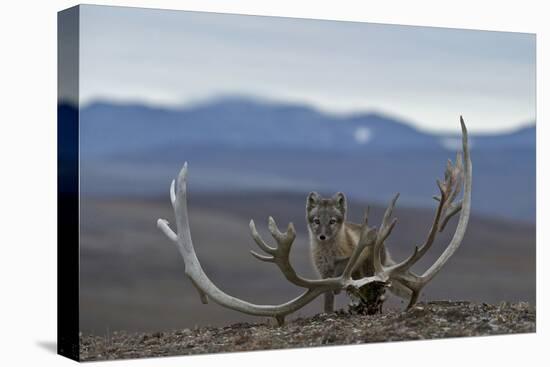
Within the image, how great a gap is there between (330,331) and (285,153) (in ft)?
4.92

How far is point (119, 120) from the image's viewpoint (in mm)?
9703

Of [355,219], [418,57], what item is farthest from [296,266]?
[418,57]

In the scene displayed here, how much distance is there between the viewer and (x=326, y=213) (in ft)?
34.3

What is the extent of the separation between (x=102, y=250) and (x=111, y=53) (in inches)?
58.7

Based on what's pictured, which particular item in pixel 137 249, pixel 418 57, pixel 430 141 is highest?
pixel 418 57

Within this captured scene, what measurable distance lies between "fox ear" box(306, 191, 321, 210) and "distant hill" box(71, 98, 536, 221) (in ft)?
0.25

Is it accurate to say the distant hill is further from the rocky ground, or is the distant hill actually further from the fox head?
the rocky ground

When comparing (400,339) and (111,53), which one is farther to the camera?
(400,339)

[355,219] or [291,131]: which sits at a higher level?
[291,131]

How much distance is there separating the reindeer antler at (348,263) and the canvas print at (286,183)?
2 centimetres

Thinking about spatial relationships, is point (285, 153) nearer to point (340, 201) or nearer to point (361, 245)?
point (340, 201)

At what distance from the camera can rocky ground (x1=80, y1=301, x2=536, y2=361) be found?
9742mm

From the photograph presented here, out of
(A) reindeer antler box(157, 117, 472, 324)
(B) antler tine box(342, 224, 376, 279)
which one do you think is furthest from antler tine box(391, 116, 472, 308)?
(B) antler tine box(342, 224, 376, 279)

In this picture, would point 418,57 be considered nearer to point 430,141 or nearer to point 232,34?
point 430,141
